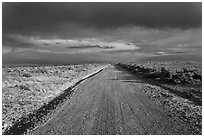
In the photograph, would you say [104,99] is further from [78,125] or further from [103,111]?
[78,125]

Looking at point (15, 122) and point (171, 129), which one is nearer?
point (171, 129)

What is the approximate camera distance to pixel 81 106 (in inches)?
488

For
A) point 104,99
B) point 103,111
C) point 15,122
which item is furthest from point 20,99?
point 103,111

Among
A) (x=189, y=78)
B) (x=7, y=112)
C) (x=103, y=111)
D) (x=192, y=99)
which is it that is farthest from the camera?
(x=189, y=78)

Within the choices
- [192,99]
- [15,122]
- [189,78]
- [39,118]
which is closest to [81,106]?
[39,118]

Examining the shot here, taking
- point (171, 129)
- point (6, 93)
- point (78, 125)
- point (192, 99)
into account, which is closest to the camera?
point (171, 129)

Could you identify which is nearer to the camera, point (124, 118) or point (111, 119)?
point (111, 119)

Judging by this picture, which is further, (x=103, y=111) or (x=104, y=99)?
(x=104, y=99)

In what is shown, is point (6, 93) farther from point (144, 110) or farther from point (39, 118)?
point (144, 110)

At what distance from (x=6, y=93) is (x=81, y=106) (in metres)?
7.98

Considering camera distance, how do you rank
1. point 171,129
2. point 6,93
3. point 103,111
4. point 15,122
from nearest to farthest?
1. point 171,129
2. point 15,122
3. point 103,111
4. point 6,93

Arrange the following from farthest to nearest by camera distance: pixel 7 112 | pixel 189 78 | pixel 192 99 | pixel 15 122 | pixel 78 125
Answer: pixel 189 78
pixel 192 99
pixel 7 112
pixel 15 122
pixel 78 125

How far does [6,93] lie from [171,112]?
523 inches

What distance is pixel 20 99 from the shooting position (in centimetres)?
1494
